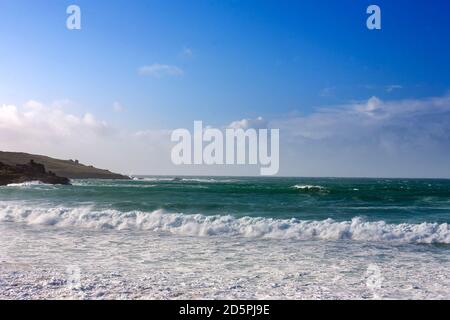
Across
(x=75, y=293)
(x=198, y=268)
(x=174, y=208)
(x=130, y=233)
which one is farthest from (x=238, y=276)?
(x=174, y=208)

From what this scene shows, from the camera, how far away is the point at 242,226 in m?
17.6

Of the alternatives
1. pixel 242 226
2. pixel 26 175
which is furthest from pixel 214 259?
pixel 26 175

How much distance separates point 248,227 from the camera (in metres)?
17.0

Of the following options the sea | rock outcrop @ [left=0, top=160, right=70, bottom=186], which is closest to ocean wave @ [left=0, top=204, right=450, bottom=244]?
the sea

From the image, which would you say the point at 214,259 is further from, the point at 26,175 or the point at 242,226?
the point at 26,175

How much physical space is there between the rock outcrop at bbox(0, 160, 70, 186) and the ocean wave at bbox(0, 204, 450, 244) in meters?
56.6

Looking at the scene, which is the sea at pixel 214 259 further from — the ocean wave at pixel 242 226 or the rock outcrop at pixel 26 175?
the rock outcrop at pixel 26 175

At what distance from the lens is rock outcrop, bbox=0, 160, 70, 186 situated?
2808 inches

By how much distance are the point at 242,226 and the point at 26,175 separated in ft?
236

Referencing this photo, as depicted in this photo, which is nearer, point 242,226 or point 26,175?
point 242,226

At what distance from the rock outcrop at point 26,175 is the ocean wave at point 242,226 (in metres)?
56.6

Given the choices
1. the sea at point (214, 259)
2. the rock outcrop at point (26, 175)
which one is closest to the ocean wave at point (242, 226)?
the sea at point (214, 259)

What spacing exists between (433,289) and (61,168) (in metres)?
125

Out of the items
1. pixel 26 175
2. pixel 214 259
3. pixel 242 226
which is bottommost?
pixel 242 226
